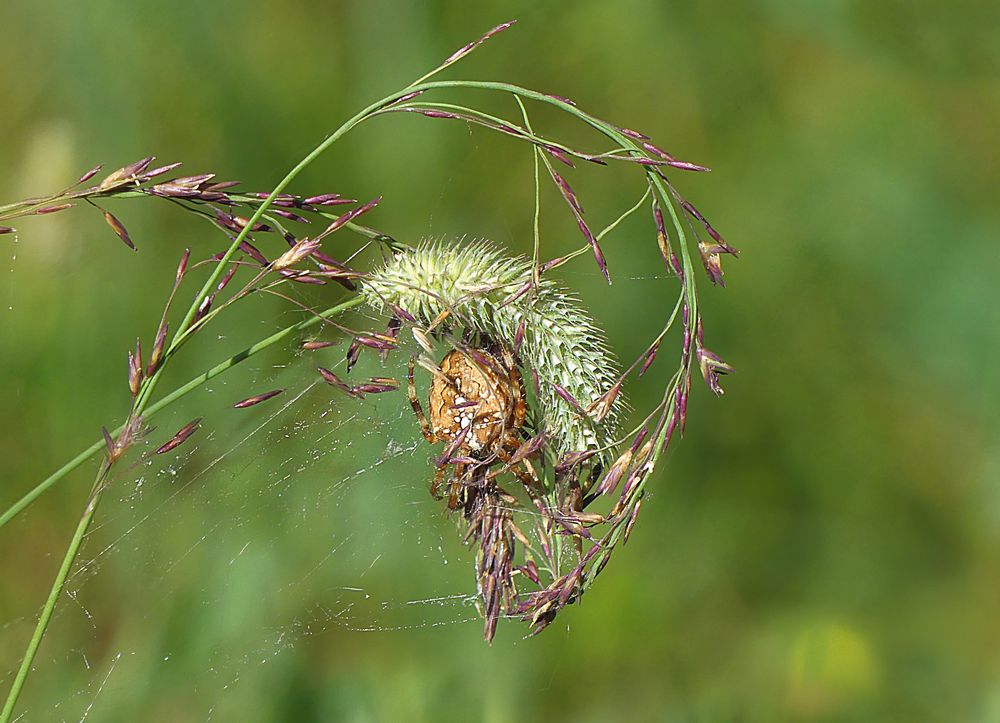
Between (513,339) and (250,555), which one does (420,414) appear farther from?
(250,555)

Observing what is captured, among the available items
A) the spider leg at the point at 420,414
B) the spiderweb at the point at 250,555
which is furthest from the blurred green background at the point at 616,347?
the spider leg at the point at 420,414

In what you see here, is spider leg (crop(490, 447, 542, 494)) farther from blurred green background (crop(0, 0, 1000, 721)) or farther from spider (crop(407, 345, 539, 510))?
blurred green background (crop(0, 0, 1000, 721))

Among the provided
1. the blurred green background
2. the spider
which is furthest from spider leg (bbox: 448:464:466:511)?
the blurred green background

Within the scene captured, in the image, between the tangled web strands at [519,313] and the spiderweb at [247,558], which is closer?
the tangled web strands at [519,313]

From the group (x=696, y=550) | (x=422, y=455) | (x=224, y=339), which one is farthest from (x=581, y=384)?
(x=696, y=550)

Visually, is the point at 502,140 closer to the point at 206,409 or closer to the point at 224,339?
the point at 224,339

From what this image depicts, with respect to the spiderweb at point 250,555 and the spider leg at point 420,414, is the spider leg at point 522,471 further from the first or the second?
the spiderweb at point 250,555
